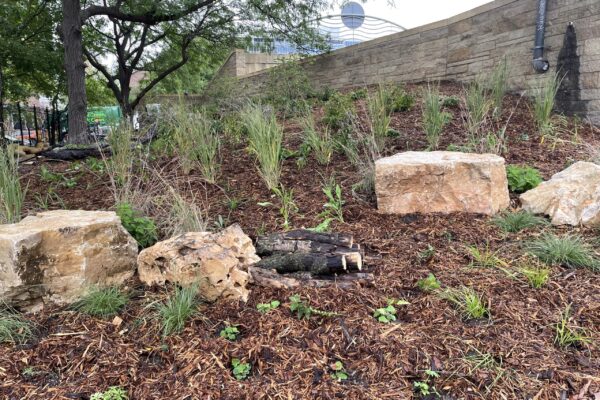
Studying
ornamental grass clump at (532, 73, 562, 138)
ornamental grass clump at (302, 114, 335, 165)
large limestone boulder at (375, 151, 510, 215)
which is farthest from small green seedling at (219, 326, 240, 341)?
ornamental grass clump at (532, 73, 562, 138)

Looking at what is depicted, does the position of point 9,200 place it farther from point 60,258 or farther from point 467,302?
point 467,302

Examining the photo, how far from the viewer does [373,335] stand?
1.83 metres

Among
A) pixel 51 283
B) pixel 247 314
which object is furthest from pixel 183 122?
pixel 247 314

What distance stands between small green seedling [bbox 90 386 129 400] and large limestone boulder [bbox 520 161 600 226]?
8.75 feet

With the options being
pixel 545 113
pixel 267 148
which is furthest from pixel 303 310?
pixel 545 113

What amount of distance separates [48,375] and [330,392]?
1.13m

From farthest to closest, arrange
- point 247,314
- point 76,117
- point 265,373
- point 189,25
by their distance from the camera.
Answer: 1. point 189,25
2. point 76,117
3. point 247,314
4. point 265,373

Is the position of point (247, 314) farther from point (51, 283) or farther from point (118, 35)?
point (118, 35)

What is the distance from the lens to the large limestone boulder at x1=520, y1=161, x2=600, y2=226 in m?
2.77

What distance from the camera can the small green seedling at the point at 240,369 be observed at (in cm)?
167

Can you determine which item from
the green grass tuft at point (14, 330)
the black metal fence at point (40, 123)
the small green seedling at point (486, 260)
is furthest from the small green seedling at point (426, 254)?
the black metal fence at point (40, 123)

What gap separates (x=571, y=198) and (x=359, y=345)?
1963 millimetres

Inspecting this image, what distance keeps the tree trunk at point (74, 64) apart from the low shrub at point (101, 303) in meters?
5.04

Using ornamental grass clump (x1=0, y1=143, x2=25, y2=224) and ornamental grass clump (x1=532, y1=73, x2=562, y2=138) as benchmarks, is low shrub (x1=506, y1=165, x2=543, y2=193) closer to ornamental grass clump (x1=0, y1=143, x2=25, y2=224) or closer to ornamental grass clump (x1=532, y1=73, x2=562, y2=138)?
ornamental grass clump (x1=532, y1=73, x2=562, y2=138)
